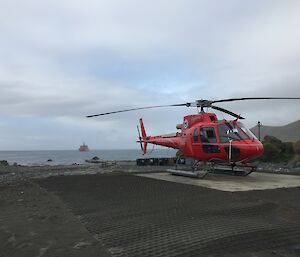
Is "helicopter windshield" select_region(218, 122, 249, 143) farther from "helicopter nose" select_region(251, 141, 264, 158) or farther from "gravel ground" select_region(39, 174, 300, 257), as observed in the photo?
"gravel ground" select_region(39, 174, 300, 257)

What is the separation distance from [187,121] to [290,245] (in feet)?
45.1

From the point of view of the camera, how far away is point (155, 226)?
713 centimetres

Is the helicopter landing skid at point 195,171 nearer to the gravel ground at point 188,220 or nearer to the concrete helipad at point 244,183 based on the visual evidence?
the concrete helipad at point 244,183

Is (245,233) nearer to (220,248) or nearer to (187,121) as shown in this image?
(220,248)

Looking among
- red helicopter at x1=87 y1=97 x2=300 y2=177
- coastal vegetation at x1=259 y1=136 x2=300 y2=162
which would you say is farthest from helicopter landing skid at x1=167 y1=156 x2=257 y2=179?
coastal vegetation at x1=259 y1=136 x2=300 y2=162

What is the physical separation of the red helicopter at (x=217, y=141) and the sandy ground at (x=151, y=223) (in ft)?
15.3

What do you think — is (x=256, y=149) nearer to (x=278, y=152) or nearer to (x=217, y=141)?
(x=217, y=141)

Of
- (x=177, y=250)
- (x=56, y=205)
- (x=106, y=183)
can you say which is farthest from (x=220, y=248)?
(x=106, y=183)

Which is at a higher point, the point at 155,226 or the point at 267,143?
the point at 267,143

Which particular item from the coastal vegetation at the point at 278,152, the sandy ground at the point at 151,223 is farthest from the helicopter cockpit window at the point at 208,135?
the coastal vegetation at the point at 278,152

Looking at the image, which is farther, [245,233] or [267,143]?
[267,143]

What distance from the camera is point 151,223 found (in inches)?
292

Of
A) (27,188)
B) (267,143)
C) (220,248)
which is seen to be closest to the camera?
(220,248)

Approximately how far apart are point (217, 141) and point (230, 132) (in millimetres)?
751
